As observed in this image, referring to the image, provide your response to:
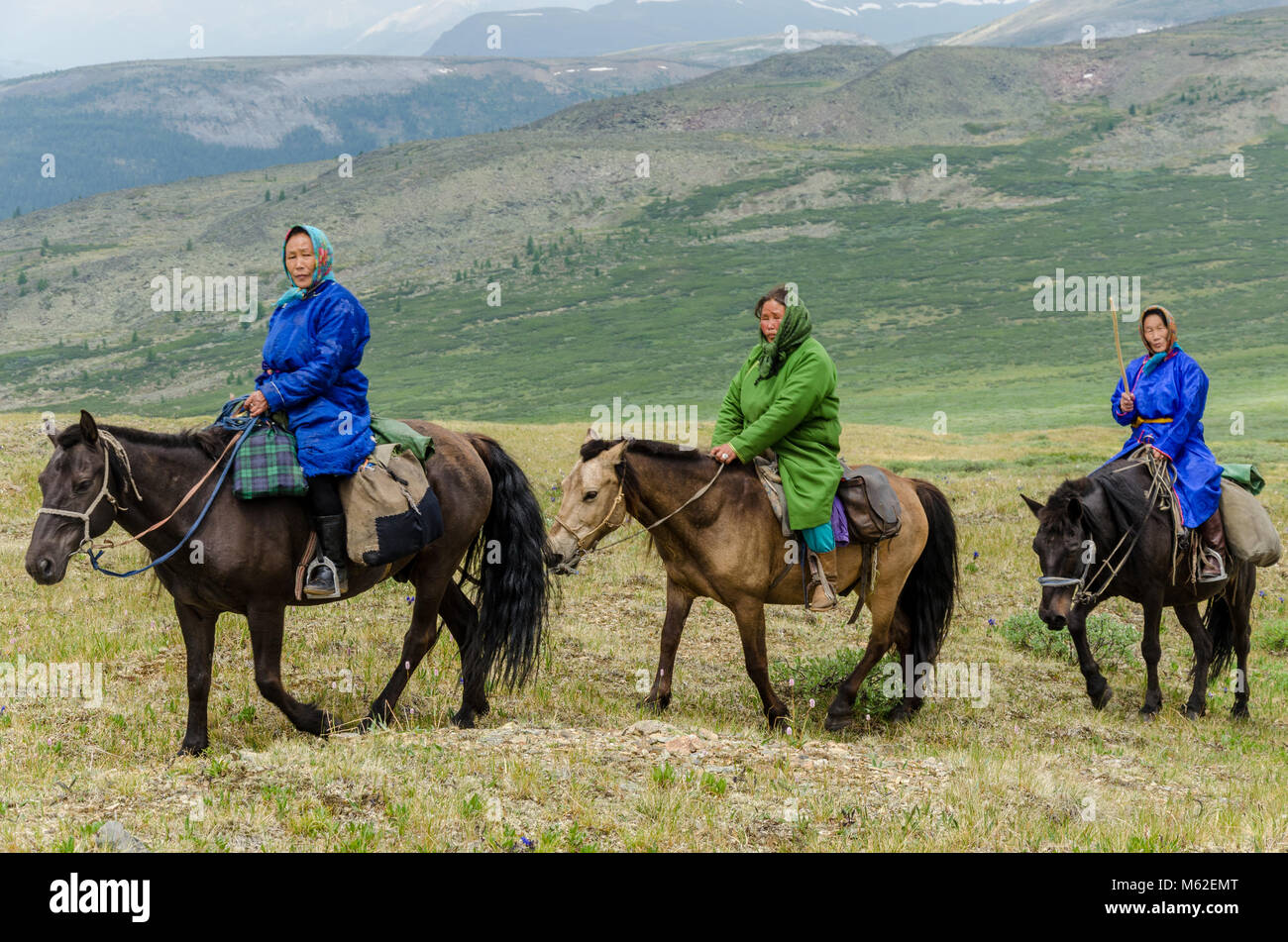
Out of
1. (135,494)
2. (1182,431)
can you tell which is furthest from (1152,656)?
(135,494)

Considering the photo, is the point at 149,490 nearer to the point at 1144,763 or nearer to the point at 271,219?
the point at 1144,763

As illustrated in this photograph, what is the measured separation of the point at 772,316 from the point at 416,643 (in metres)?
3.76

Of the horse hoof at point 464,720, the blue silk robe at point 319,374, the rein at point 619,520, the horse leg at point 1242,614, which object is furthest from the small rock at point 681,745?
the horse leg at point 1242,614

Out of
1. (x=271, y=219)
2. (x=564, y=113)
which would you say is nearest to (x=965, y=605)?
(x=271, y=219)

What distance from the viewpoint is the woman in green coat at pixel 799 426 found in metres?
9.22

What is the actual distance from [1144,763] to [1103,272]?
4148 inches

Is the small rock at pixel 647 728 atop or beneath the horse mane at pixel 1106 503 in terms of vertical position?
beneath

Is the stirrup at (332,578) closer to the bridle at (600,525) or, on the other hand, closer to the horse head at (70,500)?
the horse head at (70,500)

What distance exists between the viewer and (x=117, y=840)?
224 inches

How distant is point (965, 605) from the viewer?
47.3 feet

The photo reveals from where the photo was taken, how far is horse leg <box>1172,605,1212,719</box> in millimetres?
10914

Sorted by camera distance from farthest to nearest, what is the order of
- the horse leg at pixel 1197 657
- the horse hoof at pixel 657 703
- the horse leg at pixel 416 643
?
the horse leg at pixel 1197 657
the horse hoof at pixel 657 703
the horse leg at pixel 416 643

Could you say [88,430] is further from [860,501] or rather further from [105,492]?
[860,501]

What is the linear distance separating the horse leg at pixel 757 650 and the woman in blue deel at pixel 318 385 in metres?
3.08
